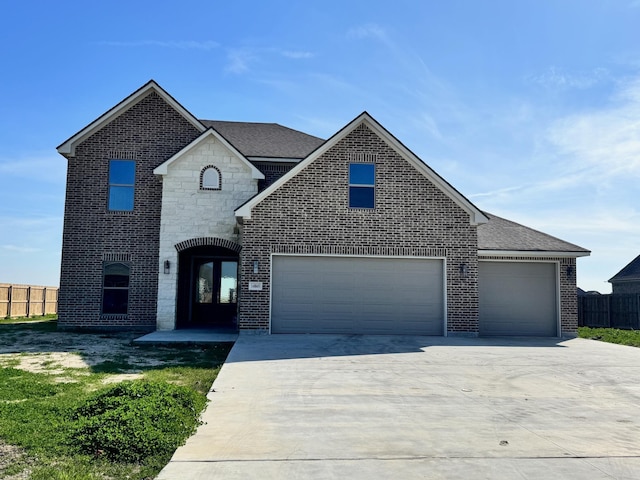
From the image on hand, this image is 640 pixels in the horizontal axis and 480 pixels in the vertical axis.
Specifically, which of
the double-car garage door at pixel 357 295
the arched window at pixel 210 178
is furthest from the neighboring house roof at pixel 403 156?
→ the arched window at pixel 210 178

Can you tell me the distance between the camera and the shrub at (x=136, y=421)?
5.49 m

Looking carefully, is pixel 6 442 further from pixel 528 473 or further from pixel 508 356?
pixel 508 356

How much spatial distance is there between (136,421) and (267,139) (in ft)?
56.3

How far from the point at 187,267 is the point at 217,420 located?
14776 millimetres

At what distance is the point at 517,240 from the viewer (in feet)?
59.8

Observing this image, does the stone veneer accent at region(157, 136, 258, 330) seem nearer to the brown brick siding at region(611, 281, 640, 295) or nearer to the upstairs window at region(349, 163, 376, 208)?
the upstairs window at region(349, 163, 376, 208)

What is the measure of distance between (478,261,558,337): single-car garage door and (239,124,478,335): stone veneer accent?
154 cm

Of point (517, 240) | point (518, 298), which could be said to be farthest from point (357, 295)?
point (517, 240)

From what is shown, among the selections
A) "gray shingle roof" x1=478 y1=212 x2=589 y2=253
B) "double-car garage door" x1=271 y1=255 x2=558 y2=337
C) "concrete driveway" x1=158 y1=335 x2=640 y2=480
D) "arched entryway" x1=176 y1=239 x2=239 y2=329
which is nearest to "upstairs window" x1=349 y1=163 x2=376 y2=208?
"double-car garage door" x1=271 y1=255 x2=558 y2=337

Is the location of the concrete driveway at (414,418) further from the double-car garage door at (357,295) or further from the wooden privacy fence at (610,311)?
the wooden privacy fence at (610,311)

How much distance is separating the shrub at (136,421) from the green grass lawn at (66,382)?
0.45 feet

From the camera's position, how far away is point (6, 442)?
5699mm

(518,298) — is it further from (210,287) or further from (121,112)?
(121,112)

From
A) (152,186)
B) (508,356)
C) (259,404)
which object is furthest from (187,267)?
(259,404)
